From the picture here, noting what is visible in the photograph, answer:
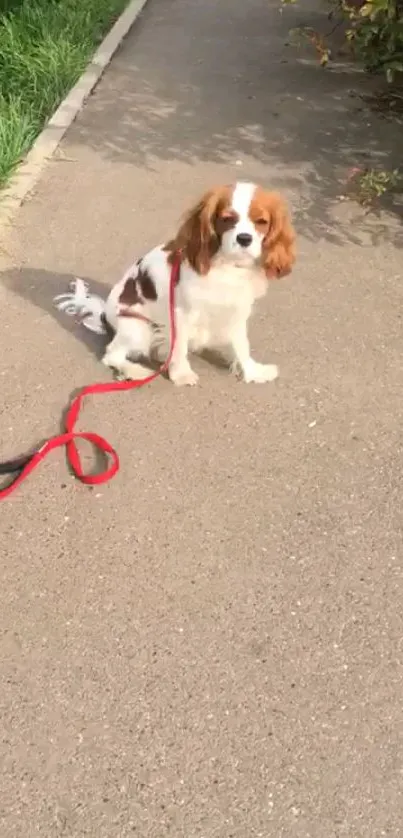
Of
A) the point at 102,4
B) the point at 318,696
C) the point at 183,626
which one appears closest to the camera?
the point at 318,696

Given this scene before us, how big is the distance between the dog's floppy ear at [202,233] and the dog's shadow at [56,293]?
823 mm

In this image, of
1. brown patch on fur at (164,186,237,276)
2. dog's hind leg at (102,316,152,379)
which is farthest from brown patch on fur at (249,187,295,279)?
dog's hind leg at (102,316,152,379)

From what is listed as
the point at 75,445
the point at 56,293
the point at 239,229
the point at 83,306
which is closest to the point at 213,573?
the point at 75,445

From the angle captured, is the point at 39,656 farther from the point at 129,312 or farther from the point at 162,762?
the point at 129,312

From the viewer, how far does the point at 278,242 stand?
3555mm

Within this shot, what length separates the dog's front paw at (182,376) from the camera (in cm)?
411

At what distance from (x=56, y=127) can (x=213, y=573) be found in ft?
15.6

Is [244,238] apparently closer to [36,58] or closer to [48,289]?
[48,289]

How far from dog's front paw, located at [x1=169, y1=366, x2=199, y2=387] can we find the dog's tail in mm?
519

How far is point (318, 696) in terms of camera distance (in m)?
2.79

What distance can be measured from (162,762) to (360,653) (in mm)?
760

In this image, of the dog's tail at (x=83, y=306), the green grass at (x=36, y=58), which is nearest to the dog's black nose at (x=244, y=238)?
the dog's tail at (x=83, y=306)

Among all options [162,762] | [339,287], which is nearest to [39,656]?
[162,762]

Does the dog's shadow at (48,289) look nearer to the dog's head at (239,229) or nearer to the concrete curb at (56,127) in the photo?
the concrete curb at (56,127)
